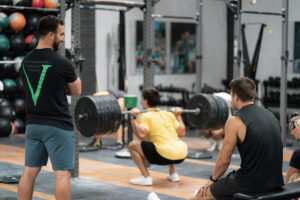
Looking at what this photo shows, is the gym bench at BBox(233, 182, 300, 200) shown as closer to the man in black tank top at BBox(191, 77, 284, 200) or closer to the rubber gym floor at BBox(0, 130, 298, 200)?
the man in black tank top at BBox(191, 77, 284, 200)

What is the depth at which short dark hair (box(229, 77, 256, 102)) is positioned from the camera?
2703 mm

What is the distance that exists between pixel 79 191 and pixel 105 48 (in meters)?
5.11

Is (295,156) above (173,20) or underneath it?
underneath

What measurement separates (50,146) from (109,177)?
1941 mm

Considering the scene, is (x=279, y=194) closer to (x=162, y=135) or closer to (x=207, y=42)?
(x=162, y=135)

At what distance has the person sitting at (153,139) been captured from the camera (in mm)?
4402

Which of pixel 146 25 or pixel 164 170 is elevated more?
pixel 146 25

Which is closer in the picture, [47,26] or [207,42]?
[47,26]

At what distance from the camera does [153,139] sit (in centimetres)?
447

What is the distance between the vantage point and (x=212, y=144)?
6.64 m

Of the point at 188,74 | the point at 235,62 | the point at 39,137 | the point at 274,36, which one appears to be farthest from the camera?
the point at 188,74

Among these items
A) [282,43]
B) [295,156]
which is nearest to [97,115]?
[295,156]

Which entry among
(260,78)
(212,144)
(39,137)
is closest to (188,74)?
(260,78)

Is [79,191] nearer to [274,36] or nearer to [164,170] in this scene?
[164,170]
